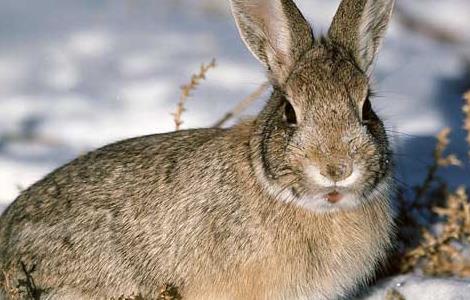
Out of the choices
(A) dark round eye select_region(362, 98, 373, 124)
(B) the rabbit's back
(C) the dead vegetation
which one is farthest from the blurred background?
(A) dark round eye select_region(362, 98, 373, 124)

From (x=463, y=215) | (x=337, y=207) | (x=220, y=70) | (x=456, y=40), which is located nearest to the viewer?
(x=337, y=207)

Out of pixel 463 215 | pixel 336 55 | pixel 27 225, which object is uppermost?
pixel 336 55

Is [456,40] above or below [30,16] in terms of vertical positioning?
below

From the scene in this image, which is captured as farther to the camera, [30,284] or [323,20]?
[323,20]

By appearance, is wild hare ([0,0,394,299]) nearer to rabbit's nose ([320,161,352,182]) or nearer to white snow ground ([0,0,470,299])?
rabbit's nose ([320,161,352,182])

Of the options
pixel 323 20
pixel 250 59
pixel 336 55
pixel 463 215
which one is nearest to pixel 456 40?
pixel 323 20

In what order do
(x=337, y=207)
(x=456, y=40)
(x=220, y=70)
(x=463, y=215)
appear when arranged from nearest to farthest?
(x=337, y=207) → (x=463, y=215) → (x=220, y=70) → (x=456, y=40)

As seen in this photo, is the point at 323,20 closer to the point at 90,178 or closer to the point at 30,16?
the point at 30,16
